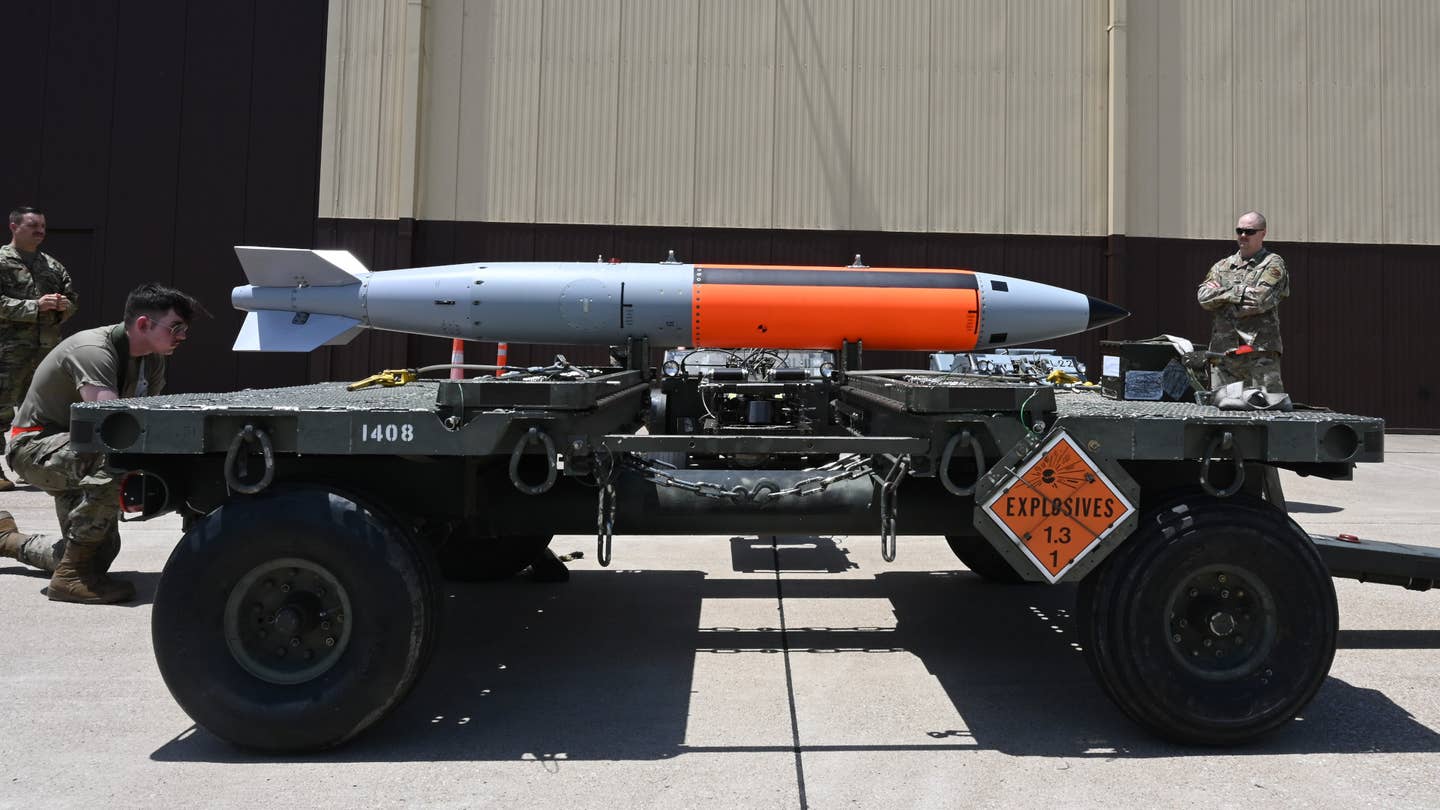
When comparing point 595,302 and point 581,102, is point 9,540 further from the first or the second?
point 581,102

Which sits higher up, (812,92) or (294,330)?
(812,92)

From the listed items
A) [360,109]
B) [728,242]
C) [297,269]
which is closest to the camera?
[297,269]

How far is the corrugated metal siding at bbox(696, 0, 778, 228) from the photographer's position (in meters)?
14.4

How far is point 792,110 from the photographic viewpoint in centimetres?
1444

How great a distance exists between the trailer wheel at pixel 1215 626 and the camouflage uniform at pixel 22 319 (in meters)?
8.49

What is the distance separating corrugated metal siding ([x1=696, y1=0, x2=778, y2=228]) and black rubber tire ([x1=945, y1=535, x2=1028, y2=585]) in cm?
959

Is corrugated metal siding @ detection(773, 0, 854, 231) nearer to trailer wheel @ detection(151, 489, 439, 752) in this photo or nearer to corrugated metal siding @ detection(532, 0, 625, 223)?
corrugated metal siding @ detection(532, 0, 625, 223)

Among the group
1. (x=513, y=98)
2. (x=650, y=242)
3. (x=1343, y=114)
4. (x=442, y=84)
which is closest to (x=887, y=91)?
(x=650, y=242)

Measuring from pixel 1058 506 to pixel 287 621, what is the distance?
2.83m

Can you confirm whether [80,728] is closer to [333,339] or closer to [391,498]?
[391,498]

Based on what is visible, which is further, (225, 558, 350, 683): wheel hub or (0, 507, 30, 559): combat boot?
(0, 507, 30, 559): combat boot

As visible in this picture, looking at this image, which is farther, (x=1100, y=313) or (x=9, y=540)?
(x=1100, y=313)

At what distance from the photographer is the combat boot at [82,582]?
16.7 feet

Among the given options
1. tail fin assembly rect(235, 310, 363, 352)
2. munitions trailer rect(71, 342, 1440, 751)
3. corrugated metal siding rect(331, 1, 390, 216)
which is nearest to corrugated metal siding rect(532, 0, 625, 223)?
corrugated metal siding rect(331, 1, 390, 216)
